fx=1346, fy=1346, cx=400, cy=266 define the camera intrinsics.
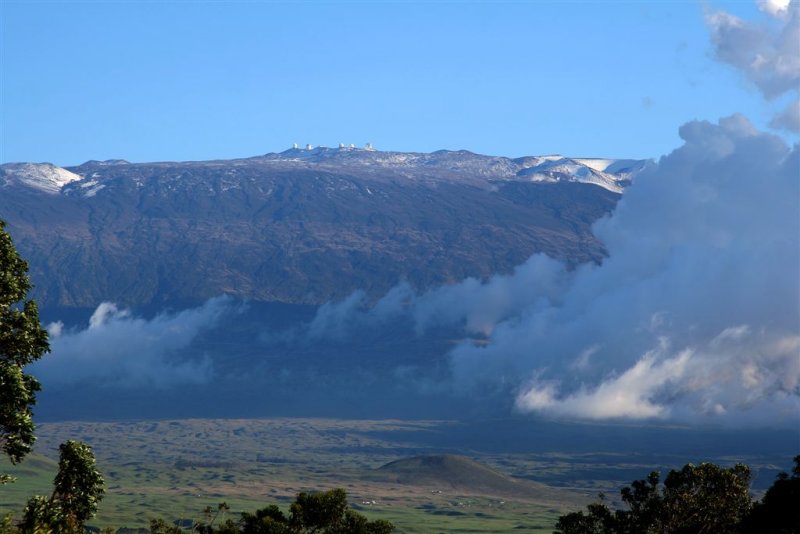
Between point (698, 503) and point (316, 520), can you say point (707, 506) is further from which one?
point (316, 520)

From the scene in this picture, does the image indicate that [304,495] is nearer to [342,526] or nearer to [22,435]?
[342,526]

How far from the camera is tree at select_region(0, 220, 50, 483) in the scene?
4581 cm

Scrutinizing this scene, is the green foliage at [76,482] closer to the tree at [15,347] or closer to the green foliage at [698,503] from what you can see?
the tree at [15,347]

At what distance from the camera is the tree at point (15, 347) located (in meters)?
45.8

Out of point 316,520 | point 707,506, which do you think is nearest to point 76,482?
point 316,520

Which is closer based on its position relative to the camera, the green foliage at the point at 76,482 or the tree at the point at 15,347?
the tree at the point at 15,347

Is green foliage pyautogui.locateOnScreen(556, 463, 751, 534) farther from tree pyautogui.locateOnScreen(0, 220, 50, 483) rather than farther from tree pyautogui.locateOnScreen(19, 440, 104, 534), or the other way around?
tree pyautogui.locateOnScreen(0, 220, 50, 483)

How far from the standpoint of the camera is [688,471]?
65562mm

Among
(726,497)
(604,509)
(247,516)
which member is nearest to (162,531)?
(247,516)

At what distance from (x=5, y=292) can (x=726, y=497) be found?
3655cm

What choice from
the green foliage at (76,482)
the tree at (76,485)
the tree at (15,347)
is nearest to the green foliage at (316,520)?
the tree at (76,485)

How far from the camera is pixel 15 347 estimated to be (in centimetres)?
4681

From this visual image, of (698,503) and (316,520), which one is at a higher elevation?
(698,503)

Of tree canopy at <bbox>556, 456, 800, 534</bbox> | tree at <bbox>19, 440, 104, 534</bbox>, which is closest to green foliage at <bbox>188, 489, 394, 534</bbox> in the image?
tree at <bbox>19, 440, 104, 534</bbox>
